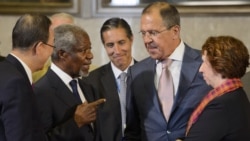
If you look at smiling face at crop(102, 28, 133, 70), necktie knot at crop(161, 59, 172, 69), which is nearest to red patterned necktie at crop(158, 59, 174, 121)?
necktie knot at crop(161, 59, 172, 69)

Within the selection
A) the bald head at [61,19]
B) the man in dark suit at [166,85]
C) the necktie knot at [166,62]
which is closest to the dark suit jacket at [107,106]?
the man in dark suit at [166,85]

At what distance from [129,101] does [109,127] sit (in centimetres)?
25

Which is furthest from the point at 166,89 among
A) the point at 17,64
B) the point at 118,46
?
the point at 17,64

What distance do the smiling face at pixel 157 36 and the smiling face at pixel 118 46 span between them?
59 cm

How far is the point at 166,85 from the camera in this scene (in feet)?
8.79

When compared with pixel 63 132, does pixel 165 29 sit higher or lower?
higher

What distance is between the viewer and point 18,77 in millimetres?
2016

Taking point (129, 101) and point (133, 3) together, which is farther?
point (133, 3)

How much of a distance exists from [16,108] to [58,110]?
54 centimetres

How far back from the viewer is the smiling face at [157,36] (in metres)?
2.66

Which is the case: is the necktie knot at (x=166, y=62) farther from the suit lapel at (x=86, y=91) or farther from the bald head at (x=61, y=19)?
the bald head at (x=61, y=19)

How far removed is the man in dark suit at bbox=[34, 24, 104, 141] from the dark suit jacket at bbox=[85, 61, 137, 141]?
24 centimetres

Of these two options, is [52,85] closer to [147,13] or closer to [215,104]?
[147,13]

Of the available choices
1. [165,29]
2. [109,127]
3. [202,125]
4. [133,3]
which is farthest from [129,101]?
[133,3]
